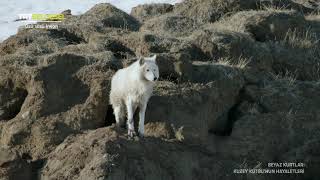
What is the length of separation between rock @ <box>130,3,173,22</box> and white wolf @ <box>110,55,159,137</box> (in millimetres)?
7243

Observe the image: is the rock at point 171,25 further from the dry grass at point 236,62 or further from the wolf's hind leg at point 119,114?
the wolf's hind leg at point 119,114

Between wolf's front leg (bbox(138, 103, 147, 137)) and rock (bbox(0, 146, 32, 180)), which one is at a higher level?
wolf's front leg (bbox(138, 103, 147, 137))

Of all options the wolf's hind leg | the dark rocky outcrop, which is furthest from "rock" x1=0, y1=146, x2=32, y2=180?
the wolf's hind leg

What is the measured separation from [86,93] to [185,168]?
2.69 m

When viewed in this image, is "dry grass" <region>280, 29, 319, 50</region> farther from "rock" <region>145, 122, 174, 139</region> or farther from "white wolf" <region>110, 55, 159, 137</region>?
"white wolf" <region>110, 55, 159, 137</region>

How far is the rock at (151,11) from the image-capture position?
890 inches

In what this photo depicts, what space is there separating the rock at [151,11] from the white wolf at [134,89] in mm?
7243

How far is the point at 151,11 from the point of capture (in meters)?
22.9

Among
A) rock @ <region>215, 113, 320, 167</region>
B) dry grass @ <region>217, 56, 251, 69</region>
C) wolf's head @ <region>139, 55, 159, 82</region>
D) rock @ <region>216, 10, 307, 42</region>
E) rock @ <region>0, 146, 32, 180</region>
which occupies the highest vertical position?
wolf's head @ <region>139, 55, 159, 82</region>

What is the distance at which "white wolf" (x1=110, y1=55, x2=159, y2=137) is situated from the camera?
14.7 metres

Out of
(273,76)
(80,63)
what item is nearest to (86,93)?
(80,63)

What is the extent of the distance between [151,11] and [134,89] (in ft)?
27.0

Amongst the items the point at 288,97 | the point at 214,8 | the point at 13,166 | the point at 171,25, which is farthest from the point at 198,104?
the point at 214,8

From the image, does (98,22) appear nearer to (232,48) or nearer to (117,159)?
(232,48)
